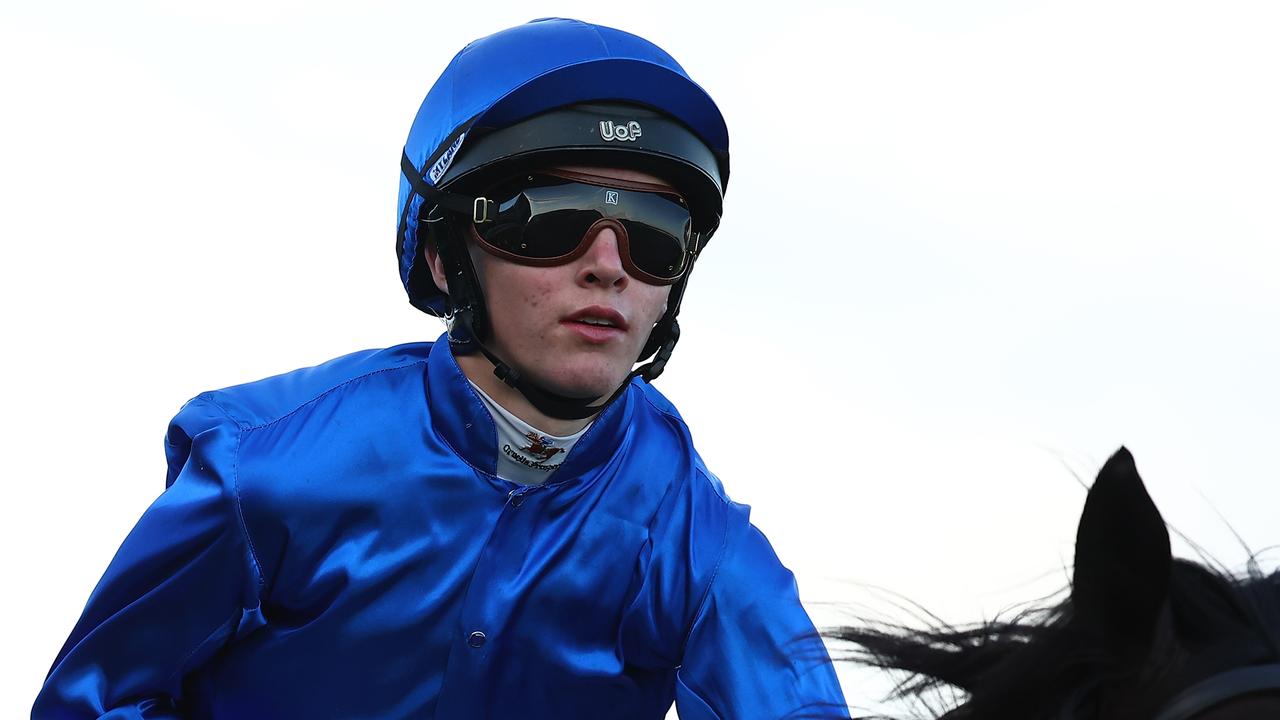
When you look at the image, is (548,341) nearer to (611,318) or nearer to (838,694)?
(611,318)

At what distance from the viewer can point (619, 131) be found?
3.63m

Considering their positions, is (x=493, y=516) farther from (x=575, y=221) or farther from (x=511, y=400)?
(x=575, y=221)

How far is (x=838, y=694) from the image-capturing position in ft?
11.8

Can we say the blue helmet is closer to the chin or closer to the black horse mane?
the chin

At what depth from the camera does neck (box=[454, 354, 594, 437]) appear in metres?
3.66

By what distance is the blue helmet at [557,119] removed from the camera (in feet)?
11.9

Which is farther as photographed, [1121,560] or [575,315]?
[575,315]

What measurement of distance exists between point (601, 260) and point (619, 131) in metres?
0.33

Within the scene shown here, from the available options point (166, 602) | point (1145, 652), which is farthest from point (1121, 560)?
point (166, 602)

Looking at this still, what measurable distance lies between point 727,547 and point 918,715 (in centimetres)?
166

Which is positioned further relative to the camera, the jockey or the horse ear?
the jockey

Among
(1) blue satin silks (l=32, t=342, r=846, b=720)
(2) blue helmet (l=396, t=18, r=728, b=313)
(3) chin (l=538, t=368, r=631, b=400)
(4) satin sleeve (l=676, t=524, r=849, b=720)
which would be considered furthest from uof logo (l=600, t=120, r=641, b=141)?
(4) satin sleeve (l=676, t=524, r=849, b=720)

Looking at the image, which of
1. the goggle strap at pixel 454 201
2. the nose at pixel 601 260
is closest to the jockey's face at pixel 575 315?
the nose at pixel 601 260

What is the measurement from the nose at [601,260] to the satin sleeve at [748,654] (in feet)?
2.37
